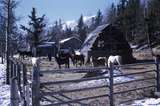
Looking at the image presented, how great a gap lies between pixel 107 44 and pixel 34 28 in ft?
145

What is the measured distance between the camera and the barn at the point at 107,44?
3553cm

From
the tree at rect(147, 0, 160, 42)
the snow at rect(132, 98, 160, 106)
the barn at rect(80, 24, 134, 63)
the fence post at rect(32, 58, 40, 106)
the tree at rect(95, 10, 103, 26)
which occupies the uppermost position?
the tree at rect(95, 10, 103, 26)

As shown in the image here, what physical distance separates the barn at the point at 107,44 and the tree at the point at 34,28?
3860cm

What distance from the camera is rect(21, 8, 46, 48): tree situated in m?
75.0

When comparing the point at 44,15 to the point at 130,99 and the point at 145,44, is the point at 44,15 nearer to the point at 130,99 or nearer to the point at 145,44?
the point at 145,44

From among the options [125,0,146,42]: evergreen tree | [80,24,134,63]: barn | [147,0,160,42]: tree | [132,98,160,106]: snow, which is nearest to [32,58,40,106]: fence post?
[132,98,160,106]: snow

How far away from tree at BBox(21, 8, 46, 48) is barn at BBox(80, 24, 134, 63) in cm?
3860

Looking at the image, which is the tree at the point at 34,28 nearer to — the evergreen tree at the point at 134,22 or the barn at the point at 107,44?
the evergreen tree at the point at 134,22

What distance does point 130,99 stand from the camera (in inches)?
506

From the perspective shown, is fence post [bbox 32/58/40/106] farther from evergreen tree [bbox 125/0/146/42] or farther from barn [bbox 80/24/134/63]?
evergreen tree [bbox 125/0/146/42]

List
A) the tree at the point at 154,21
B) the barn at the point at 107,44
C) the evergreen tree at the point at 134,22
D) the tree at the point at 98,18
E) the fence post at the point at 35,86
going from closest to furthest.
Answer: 1. the fence post at the point at 35,86
2. the barn at the point at 107,44
3. the tree at the point at 154,21
4. the evergreen tree at the point at 134,22
5. the tree at the point at 98,18

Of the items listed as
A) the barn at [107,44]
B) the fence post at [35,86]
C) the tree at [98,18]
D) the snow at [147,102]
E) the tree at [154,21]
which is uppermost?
the tree at [98,18]

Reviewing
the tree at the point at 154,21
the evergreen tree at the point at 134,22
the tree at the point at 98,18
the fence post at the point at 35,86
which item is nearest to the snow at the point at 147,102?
the fence post at the point at 35,86

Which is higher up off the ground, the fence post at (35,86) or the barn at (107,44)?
the barn at (107,44)
